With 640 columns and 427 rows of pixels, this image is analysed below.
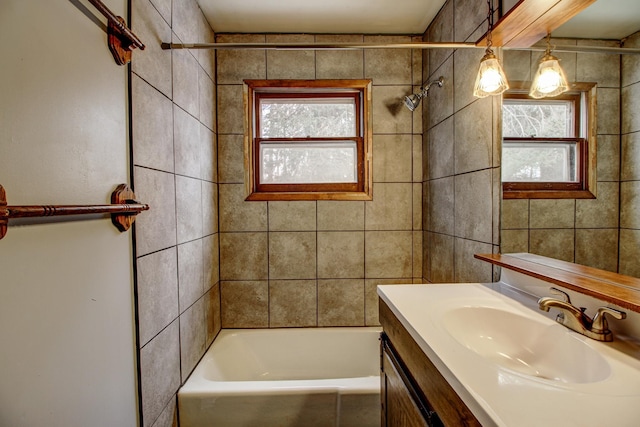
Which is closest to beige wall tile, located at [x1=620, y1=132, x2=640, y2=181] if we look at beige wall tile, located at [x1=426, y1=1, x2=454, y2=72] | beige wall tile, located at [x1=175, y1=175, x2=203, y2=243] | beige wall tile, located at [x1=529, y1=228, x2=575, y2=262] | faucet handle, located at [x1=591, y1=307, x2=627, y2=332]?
beige wall tile, located at [x1=529, y1=228, x2=575, y2=262]

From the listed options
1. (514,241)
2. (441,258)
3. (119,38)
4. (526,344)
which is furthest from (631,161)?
(119,38)

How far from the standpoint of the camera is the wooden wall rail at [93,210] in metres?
0.52

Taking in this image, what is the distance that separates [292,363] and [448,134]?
178 centimetres

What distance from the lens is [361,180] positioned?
6.59ft

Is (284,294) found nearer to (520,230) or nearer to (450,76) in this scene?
(520,230)

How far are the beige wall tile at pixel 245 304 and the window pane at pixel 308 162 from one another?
76 cm

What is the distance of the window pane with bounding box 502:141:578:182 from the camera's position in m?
0.90

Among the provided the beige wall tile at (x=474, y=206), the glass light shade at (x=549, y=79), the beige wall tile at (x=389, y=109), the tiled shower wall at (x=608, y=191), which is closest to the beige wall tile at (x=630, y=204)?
the tiled shower wall at (x=608, y=191)

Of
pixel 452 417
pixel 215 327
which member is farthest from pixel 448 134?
pixel 215 327

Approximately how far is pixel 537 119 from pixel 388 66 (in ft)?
3.94

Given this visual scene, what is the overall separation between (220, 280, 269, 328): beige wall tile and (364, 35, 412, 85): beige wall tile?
Result: 164cm

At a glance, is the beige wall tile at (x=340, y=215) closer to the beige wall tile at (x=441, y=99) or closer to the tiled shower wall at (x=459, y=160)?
the tiled shower wall at (x=459, y=160)

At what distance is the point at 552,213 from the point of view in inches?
37.9

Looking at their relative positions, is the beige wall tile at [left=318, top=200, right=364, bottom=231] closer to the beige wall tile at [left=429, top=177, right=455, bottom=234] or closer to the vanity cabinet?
the beige wall tile at [left=429, top=177, right=455, bottom=234]
